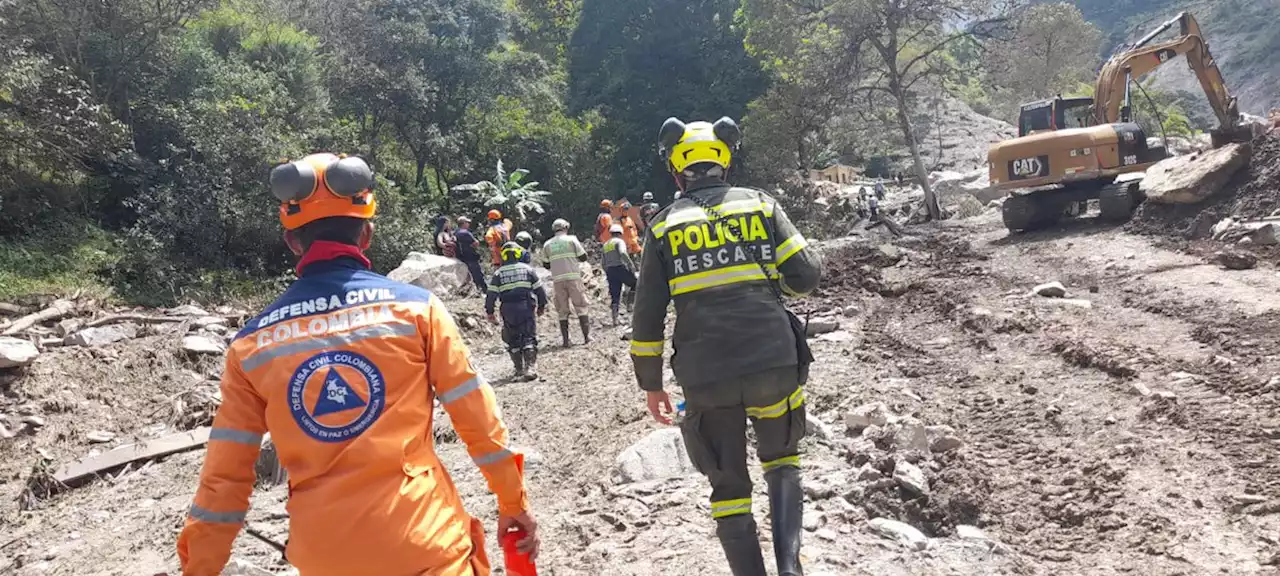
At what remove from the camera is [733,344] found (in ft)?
9.83

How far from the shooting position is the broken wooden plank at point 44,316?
9695 millimetres

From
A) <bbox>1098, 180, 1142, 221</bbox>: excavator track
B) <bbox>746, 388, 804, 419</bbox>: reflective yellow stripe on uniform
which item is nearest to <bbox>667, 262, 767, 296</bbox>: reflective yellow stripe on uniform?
<bbox>746, 388, 804, 419</bbox>: reflective yellow stripe on uniform

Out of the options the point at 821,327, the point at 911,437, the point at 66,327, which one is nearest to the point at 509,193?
the point at 66,327

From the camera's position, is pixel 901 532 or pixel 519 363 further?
pixel 519 363

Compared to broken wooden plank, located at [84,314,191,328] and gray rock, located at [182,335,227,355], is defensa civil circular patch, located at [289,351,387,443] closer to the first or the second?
gray rock, located at [182,335,227,355]

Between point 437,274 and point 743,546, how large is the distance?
483 inches

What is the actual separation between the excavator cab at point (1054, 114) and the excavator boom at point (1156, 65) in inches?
40.0

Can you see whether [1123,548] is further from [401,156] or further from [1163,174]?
[401,156]

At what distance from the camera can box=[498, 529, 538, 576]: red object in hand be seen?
83.1 inches

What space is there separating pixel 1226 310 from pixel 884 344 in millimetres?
2749

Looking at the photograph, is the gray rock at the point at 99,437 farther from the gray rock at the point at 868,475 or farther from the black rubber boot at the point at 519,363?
the gray rock at the point at 868,475

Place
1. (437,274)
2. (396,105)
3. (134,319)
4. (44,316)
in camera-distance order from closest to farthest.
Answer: (44,316)
(134,319)
(437,274)
(396,105)

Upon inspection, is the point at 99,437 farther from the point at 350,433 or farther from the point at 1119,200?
the point at 1119,200

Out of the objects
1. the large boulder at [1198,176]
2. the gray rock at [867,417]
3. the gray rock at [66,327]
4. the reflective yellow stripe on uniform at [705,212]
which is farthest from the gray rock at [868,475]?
the large boulder at [1198,176]
